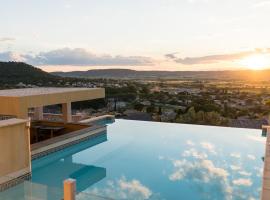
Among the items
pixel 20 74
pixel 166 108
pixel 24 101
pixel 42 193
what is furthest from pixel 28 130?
pixel 20 74

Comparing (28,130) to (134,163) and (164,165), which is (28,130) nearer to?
(134,163)

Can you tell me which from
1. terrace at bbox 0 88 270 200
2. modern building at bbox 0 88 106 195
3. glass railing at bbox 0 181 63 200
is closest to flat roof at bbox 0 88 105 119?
modern building at bbox 0 88 106 195

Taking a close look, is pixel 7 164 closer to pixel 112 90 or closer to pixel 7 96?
pixel 7 96

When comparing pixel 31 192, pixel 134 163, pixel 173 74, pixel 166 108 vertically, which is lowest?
pixel 166 108

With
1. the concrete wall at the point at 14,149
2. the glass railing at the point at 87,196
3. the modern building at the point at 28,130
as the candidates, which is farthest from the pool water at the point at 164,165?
the glass railing at the point at 87,196

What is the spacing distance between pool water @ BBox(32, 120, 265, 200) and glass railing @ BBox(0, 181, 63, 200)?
7.28 ft

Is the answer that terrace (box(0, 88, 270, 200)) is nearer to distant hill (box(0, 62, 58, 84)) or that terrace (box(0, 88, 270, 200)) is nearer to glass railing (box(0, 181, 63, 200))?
glass railing (box(0, 181, 63, 200))

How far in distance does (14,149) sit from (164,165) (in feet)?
14.2

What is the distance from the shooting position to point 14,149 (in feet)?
23.6

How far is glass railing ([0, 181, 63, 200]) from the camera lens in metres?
4.74

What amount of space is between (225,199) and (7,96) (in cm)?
691

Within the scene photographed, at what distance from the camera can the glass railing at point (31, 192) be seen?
4.74 m

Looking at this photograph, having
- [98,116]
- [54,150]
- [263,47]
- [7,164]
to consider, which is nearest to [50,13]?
[98,116]

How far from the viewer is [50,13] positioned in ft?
52.3
